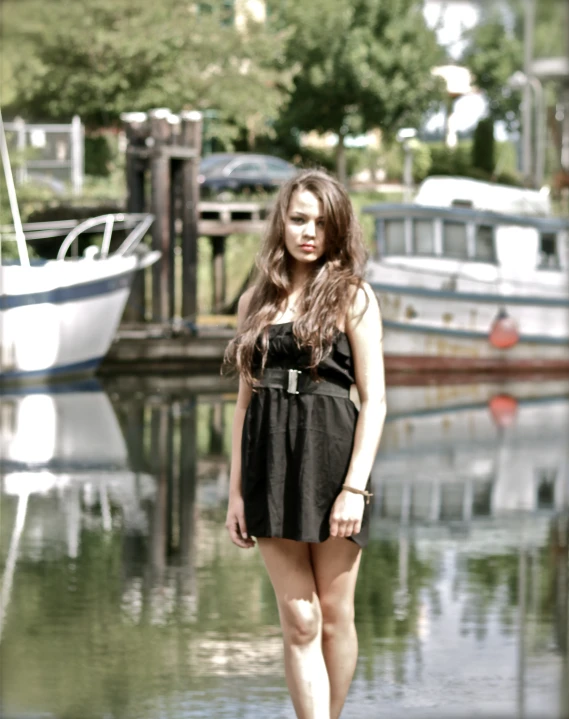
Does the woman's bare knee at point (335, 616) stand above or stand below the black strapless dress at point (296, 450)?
below

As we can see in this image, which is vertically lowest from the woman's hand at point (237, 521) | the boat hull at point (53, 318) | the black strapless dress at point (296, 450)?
the boat hull at point (53, 318)

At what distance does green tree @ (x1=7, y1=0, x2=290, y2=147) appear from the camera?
31156 millimetres

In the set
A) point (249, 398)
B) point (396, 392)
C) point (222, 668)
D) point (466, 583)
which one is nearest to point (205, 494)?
point (466, 583)

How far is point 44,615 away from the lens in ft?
19.2

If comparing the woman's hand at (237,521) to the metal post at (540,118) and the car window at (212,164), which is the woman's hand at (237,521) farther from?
the car window at (212,164)

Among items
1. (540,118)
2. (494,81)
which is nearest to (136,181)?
(494,81)

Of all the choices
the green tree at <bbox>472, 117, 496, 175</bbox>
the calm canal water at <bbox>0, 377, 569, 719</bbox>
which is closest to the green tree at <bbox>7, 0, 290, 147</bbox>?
the green tree at <bbox>472, 117, 496, 175</bbox>

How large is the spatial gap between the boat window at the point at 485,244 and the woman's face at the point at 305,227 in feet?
64.5

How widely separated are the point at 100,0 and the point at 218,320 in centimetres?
920

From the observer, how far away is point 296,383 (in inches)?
144

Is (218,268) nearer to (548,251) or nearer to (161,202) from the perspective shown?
(161,202)

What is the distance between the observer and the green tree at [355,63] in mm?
36156

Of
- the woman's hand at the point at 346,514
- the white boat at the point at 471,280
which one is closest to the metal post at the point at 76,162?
the white boat at the point at 471,280

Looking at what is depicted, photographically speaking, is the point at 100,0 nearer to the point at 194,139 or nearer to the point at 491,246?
the point at 194,139
